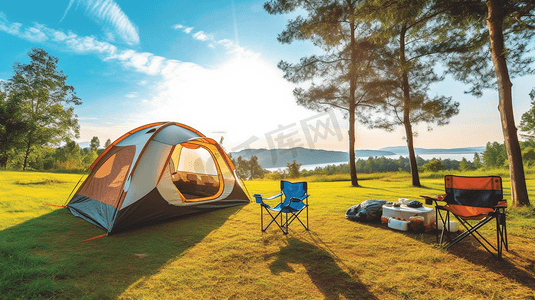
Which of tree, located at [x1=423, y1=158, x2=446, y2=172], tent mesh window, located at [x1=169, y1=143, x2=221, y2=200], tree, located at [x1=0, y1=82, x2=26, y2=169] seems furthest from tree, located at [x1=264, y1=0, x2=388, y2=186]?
tree, located at [x1=0, y1=82, x2=26, y2=169]

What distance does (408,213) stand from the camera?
Result: 12.5 feet

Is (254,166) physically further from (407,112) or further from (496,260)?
(496,260)

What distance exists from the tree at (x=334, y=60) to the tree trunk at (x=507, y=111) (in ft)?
14.8

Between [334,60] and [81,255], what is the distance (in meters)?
10.4

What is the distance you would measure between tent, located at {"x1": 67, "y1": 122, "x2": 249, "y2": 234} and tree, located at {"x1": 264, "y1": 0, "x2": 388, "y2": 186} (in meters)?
6.25

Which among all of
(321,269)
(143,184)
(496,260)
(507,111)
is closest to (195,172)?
(143,184)

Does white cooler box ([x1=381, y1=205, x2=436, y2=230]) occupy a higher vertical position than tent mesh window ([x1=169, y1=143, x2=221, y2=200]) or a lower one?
lower

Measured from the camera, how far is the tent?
4004 millimetres

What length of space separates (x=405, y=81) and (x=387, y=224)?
760cm

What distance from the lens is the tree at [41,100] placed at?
16953mm

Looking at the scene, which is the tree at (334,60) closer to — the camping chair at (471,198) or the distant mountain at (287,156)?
the distant mountain at (287,156)

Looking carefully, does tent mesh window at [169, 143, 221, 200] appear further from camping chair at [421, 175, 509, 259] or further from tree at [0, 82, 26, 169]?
tree at [0, 82, 26, 169]

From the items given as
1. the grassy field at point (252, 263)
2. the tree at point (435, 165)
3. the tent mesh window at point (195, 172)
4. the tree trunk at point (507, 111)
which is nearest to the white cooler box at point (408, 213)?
the grassy field at point (252, 263)

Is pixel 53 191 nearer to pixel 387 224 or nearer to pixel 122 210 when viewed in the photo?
pixel 122 210
